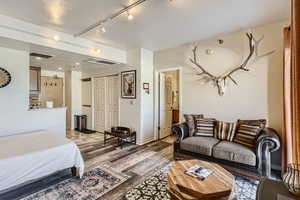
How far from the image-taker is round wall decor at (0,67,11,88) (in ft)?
10.4

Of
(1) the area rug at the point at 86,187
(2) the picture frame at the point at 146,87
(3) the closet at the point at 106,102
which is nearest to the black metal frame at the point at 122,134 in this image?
(3) the closet at the point at 106,102

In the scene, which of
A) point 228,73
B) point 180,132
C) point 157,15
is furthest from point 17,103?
point 228,73

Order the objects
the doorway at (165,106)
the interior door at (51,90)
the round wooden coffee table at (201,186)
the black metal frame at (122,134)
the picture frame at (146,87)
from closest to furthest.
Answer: the round wooden coffee table at (201,186), the black metal frame at (122,134), the picture frame at (146,87), the doorway at (165,106), the interior door at (51,90)

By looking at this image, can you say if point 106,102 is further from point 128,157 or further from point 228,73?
point 228,73

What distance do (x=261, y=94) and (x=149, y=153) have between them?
259cm

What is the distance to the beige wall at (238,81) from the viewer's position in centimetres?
286

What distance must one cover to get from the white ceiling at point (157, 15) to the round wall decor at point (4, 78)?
1.25 metres

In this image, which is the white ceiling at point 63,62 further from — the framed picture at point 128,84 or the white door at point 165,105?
the white door at point 165,105

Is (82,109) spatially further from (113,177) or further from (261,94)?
(261,94)

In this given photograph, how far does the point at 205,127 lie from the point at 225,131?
1.26ft

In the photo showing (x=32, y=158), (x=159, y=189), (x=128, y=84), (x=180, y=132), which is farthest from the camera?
(x=128, y=84)

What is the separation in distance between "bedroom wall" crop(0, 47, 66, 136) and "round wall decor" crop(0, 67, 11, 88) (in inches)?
2.8

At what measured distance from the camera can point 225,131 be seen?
3068 millimetres

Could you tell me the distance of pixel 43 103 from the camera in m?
5.88
